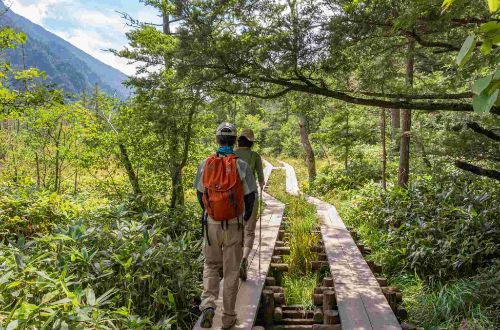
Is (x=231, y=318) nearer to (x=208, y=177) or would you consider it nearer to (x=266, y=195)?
(x=208, y=177)

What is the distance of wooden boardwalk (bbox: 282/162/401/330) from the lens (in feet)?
15.0

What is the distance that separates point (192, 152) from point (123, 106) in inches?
64.6

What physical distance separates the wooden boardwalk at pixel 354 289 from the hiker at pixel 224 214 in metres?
1.38

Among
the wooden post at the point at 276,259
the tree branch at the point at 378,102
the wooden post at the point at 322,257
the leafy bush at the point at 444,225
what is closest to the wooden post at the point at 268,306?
the wooden post at the point at 276,259

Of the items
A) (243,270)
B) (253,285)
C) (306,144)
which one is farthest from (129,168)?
(306,144)

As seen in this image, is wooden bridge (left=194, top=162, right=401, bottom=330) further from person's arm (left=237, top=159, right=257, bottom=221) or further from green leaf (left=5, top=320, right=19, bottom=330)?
green leaf (left=5, top=320, right=19, bottom=330)

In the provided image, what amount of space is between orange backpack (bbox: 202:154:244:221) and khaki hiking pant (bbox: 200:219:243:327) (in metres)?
0.18

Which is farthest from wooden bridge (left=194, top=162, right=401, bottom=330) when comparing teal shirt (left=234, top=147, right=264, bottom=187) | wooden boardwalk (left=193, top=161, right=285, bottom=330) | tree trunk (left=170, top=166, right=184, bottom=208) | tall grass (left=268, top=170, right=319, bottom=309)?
tree trunk (left=170, top=166, right=184, bottom=208)

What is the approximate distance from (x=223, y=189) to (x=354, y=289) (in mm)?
2655

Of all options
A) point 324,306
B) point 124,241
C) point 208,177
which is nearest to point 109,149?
point 124,241

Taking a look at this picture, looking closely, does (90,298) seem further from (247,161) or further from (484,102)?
(484,102)

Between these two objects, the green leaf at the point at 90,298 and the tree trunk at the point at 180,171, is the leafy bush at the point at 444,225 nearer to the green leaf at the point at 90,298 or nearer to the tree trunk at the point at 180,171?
the tree trunk at the point at 180,171

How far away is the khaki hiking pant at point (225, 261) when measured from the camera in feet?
14.2

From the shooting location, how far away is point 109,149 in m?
7.94
